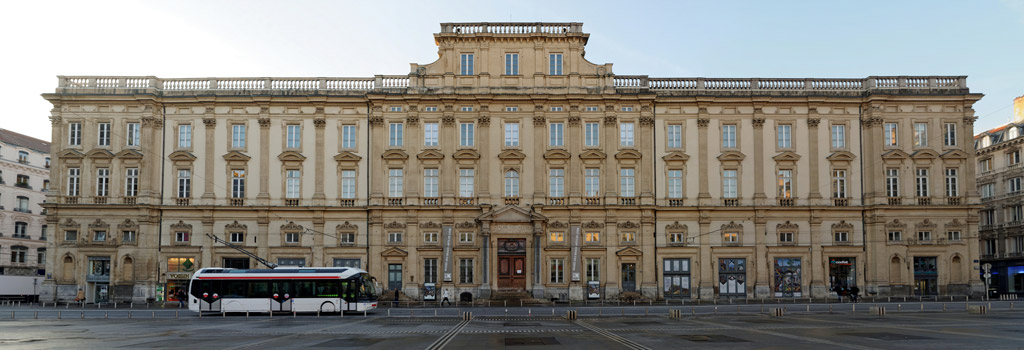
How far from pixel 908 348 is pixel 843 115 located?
44302mm

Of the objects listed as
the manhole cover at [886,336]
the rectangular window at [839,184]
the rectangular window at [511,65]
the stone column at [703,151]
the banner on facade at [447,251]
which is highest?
the rectangular window at [511,65]

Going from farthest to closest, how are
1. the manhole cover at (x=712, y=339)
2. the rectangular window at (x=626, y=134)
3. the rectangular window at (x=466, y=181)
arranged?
the rectangular window at (x=626, y=134)
the rectangular window at (x=466, y=181)
the manhole cover at (x=712, y=339)

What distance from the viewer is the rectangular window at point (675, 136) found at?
2675 inches

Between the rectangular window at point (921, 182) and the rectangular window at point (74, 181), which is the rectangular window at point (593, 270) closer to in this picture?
the rectangular window at point (921, 182)

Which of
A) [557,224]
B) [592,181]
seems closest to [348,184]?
[557,224]

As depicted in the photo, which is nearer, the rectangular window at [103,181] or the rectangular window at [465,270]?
the rectangular window at [465,270]

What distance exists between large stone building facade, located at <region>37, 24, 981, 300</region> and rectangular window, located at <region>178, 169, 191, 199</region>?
30 centimetres

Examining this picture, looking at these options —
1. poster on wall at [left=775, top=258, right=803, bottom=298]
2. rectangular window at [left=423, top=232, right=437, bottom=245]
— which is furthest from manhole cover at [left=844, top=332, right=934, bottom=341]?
rectangular window at [left=423, top=232, right=437, bottom=245]

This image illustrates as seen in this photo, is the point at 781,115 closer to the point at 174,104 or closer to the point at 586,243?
the point at 586,243

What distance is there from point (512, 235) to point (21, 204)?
5544 cm

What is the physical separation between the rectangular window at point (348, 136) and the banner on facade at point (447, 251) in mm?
8217

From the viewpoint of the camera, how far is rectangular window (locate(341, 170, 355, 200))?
67.4 metres

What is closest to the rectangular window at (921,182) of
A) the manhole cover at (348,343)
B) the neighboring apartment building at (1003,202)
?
the neighboring apartment building at (1003,202)

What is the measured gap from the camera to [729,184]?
222ft
